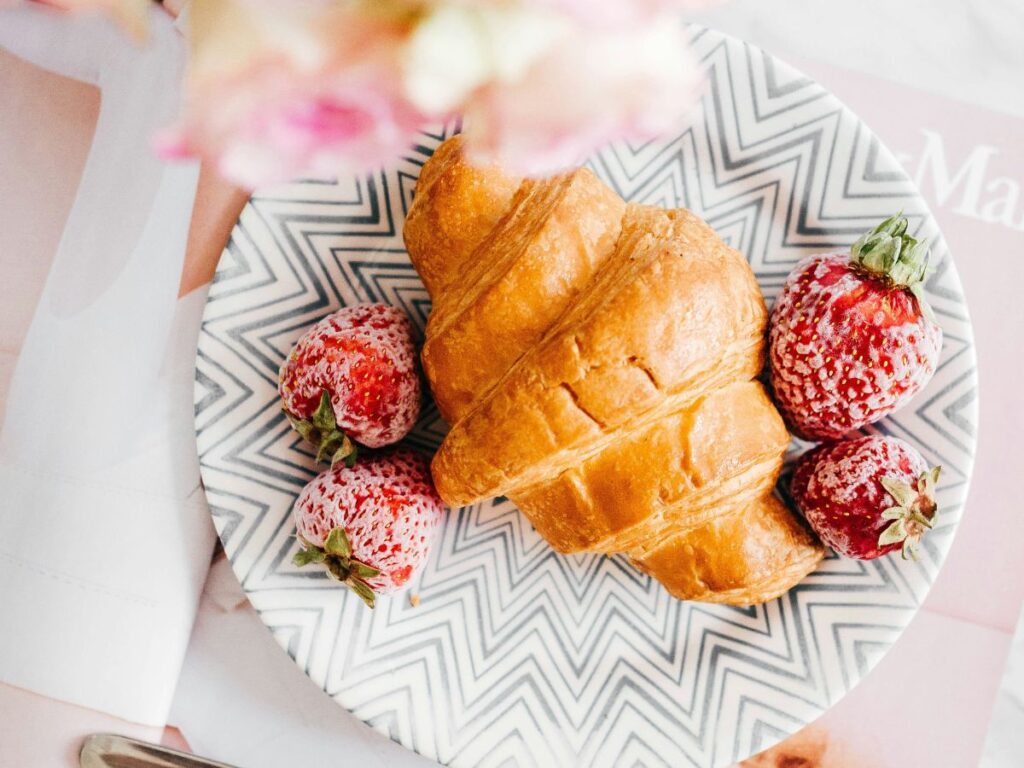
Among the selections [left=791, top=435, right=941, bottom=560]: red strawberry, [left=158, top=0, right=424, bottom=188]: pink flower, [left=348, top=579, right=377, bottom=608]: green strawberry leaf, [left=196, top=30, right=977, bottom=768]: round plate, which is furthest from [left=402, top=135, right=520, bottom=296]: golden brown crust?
[left=158, top=0, right=424, bottom=188]: pink flower

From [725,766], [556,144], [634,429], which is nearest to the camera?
[556,144]

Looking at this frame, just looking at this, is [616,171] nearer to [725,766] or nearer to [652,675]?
[652,675]

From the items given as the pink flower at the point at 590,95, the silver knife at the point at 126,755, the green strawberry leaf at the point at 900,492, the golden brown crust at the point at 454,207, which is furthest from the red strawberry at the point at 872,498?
the silver knife at the point at 126,755

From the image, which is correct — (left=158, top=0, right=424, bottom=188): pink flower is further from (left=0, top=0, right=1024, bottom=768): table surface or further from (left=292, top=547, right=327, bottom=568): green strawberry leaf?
(left=0, top=0, right=1024, bottom=768): table surface

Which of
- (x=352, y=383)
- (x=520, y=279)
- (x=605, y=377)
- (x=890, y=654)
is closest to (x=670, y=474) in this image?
(x=605, y=377)

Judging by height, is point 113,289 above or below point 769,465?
above

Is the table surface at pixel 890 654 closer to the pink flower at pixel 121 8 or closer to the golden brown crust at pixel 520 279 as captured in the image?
the golden brown crust at pixel 520 279

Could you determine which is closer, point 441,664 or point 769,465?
point 769,465

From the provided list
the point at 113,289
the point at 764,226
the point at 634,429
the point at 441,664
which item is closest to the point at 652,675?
the point at 441,664
